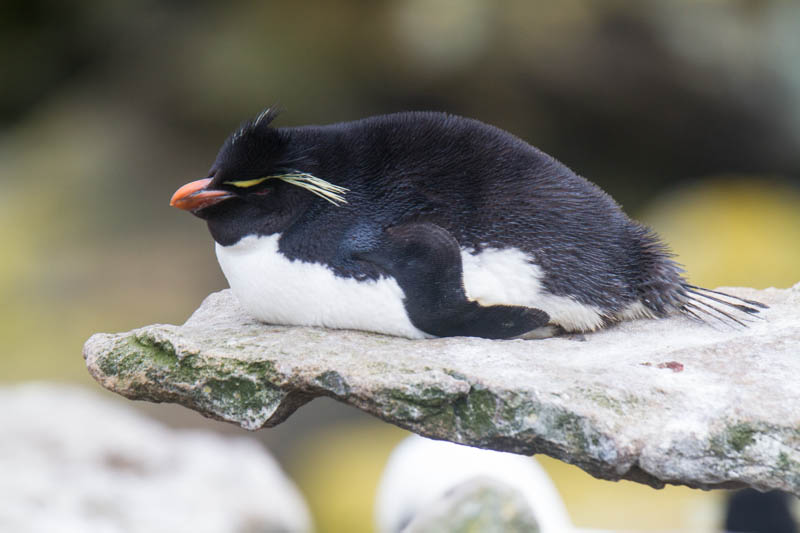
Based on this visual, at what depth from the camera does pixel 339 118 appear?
362 cm

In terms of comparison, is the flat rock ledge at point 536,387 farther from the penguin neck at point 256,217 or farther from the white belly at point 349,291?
the penguin neck at point 256,217

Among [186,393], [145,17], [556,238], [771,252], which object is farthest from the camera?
[145,17]

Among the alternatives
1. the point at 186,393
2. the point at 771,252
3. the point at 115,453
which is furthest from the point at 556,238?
the point at 771,252

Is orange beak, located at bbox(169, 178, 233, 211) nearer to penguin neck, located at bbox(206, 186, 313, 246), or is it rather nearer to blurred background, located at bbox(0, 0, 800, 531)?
penguin neck, located at bbox(206, 186, 313, 246)

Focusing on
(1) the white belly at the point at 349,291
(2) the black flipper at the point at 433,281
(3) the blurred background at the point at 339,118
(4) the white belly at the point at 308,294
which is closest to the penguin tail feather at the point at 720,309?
(1) the white belly at the point at 349,291

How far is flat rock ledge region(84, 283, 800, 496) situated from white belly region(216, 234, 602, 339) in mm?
22

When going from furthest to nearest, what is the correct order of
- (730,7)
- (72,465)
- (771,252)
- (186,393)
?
1. (730,7)
2. (771,252)
3. (72,465)
4. (186,393)

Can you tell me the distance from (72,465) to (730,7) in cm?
267

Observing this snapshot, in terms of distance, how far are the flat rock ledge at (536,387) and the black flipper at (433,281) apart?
0.03 metres

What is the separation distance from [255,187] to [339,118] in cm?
245

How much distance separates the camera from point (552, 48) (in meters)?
3.24

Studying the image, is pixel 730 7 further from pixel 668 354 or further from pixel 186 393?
pixel 186 393

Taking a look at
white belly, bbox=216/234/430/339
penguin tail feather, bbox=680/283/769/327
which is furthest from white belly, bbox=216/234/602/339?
penguin tail feather, bbox=680/283/769/327

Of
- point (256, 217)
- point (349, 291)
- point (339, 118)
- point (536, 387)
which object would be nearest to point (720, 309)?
point (536, 387)
